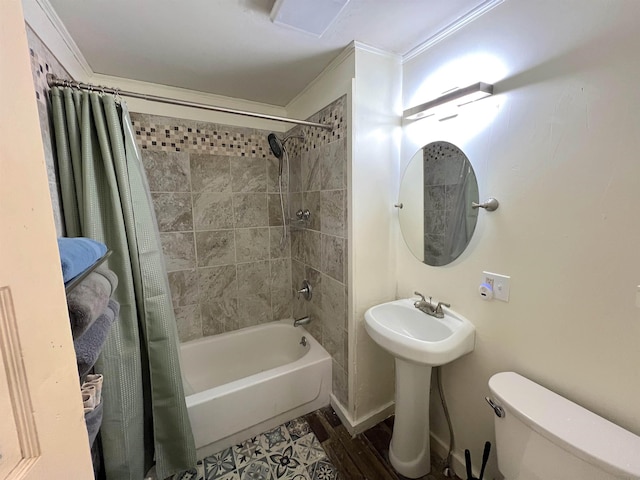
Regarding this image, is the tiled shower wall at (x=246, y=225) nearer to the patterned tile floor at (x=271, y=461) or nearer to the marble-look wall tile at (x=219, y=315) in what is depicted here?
the marble-look wall tile at (x=219, y=315)

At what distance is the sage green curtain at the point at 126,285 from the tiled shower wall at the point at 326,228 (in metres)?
0.94

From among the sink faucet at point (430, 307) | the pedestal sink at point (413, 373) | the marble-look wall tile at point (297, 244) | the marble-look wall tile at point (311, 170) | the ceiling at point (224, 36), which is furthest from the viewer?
the marble-look wall tile at point (297, 244)

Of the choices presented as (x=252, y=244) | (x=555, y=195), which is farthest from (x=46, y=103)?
(x=555, y=195)

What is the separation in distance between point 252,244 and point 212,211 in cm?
42

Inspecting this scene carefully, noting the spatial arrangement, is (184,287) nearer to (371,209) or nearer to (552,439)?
(371,209)

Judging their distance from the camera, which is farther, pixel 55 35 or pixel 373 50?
pixel 373 50

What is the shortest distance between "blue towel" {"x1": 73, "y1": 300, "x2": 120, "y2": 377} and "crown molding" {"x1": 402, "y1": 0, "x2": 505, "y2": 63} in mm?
1746

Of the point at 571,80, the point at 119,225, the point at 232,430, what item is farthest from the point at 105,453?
the point at 571,80

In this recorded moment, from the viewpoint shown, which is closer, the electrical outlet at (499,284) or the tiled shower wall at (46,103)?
the tiled shower wall at (46,103)

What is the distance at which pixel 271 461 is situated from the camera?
4.81ft

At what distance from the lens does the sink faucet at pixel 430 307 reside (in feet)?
4.42

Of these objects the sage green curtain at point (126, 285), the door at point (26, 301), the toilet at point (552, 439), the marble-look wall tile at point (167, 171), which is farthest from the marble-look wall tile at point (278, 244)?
the door at point (26, 301)

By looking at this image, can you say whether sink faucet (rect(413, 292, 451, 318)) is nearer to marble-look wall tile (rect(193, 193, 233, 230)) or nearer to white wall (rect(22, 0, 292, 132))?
marble-look wall tile (rect(193, 193, 233, 230))

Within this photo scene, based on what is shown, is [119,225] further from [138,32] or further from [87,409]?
[138,32]
